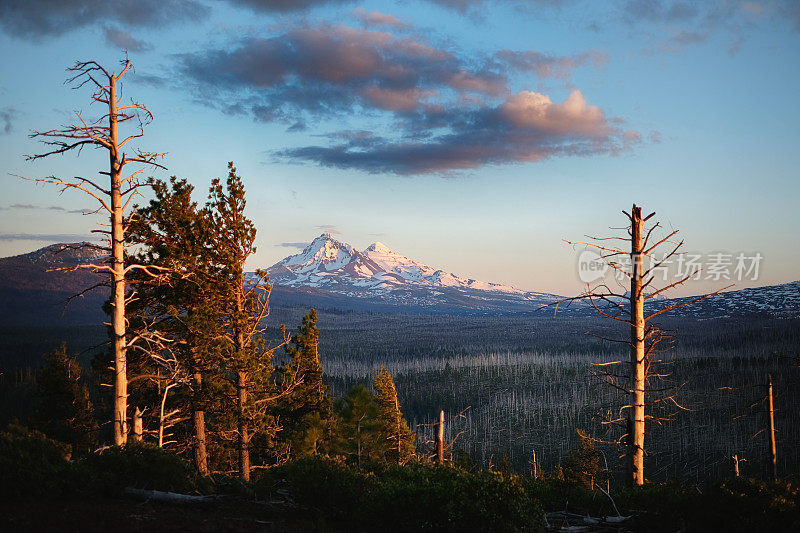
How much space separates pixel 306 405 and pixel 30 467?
16.9m

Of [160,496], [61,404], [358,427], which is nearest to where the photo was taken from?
[160,496]

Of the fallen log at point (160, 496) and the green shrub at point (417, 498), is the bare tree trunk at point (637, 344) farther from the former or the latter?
the fallen log at point (160, 496)

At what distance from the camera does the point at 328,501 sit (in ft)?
35.6

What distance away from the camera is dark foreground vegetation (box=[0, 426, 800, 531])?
8680 millimetres

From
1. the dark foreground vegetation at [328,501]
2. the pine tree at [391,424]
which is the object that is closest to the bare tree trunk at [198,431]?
the dark foreground vegetation at [328,501]

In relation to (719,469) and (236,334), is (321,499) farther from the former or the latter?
(719,469)

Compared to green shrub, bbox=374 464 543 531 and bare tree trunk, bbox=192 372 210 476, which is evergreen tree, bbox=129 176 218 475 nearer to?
bare tree trunk, bbox=192 372 210 476

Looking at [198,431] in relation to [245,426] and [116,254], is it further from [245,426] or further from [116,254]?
[116,254]

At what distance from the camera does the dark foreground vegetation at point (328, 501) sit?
28.5 feet

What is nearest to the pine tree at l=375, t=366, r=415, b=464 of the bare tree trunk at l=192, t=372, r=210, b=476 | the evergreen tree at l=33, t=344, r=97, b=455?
the bare tree trunk at l=192, t=372, r=210, b=476

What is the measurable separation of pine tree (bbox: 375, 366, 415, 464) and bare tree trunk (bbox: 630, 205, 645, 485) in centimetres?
1746

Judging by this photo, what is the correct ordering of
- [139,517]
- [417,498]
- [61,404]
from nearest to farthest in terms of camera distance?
[139,517]
[417,498]
[61,404]

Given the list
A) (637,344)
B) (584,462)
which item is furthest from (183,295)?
(584,462)

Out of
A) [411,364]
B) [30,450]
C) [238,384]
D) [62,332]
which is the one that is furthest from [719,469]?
[62,332]
